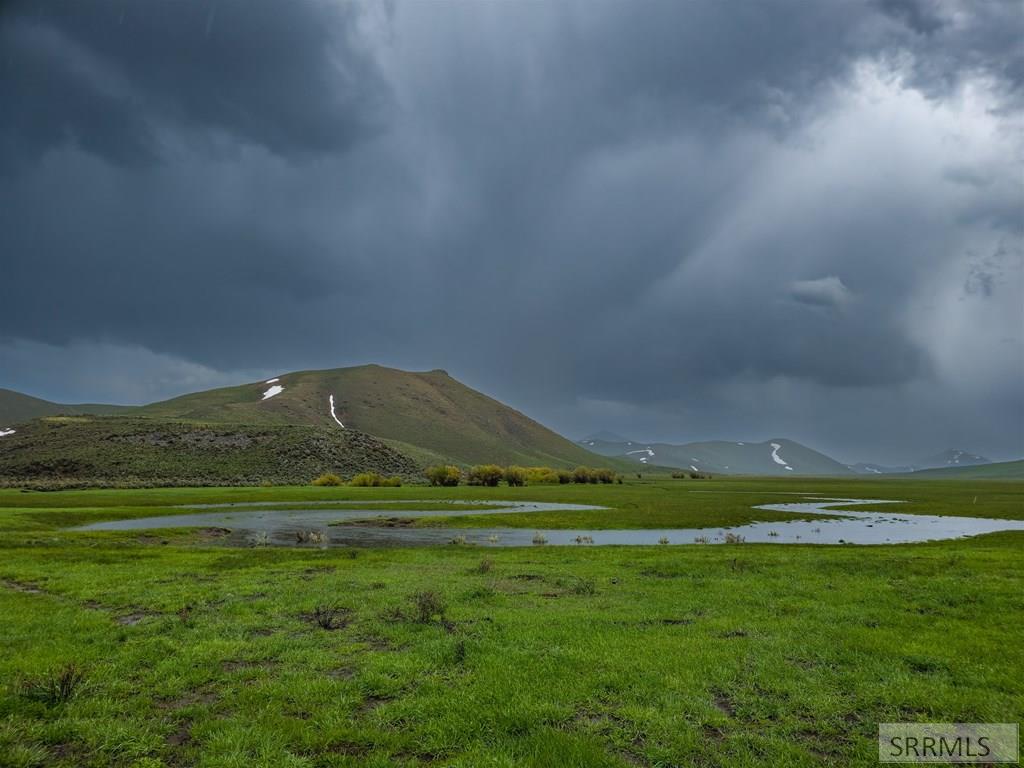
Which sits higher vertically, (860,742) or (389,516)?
(860,742)

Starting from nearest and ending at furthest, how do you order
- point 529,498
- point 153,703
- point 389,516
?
point 153,703 < point 389,516 < point 529,498

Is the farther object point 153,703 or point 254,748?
point 153,703

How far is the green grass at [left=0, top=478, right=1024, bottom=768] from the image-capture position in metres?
9.94

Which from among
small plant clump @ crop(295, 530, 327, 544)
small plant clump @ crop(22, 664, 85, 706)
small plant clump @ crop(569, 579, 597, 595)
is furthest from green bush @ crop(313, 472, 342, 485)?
small plant clump @ crop(22, 664, 85, 706)

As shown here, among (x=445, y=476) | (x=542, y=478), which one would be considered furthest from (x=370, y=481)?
(x=542, y=478)

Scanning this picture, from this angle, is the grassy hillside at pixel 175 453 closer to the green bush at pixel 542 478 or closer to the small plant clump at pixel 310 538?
the green bush at pixel 542 478

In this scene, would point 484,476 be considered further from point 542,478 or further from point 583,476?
point 583,476

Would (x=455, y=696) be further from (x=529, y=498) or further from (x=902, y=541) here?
(x=529, y=498)

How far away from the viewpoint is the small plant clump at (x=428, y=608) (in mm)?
18094

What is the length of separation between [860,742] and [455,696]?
8068 millimetres

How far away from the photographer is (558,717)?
10.9m

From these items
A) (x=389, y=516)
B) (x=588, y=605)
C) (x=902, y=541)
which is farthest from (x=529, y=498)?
(x=588, y=605)

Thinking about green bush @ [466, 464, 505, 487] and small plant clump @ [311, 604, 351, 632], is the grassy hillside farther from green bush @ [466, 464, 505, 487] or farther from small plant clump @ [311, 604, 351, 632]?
small plant clump @ [311, 604, 351, 632]

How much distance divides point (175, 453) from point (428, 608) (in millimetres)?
168748
